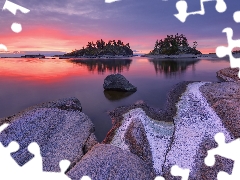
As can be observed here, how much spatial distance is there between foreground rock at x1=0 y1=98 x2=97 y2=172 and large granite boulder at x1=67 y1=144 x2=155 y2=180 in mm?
1509

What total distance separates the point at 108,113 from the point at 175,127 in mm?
7441

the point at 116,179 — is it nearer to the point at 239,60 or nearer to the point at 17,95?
the point at 239,60

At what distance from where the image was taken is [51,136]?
37.9 feet

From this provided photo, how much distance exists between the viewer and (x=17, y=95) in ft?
93.2

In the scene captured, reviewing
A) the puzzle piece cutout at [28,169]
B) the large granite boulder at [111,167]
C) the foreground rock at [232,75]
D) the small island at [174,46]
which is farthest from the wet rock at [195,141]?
the small island at [174,46]

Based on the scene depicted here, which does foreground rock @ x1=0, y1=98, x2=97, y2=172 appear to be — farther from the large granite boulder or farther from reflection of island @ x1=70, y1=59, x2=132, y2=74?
reflection of island @ x1=70, y1=59, x2=132, y2=74

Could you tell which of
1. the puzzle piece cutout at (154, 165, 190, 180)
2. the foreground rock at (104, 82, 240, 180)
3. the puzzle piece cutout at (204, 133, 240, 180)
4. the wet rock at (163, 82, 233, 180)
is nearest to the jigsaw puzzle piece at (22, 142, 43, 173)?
the foreground rock at (104, 82, 240, 180)

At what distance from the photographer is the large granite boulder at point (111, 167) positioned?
7.76m

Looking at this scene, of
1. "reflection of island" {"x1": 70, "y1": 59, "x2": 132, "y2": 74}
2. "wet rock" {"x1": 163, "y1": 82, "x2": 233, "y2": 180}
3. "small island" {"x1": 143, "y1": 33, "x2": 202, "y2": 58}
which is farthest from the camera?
"small island" {"x1": 143, "y1": 33, "x2": 202, "y2": 58}

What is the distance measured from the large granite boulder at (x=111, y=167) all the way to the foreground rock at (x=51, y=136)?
151 centimetres

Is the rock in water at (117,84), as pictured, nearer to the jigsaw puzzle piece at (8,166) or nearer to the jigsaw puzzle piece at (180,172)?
the jigsaw puzzle piece at (180,172)

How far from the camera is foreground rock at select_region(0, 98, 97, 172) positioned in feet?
32.3

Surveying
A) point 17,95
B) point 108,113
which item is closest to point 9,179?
point 108,113

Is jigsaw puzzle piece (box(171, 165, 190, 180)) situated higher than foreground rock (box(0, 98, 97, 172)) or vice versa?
foreground rock (box(0, 98, 97, 172))
